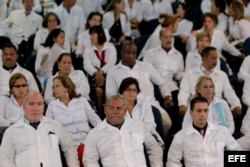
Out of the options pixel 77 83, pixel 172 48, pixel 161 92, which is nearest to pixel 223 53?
pixel 172 48

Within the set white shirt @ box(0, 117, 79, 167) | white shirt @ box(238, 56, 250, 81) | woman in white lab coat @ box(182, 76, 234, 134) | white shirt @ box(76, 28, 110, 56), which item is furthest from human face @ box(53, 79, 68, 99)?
white shirt @ box(238, 56, 250, 81)

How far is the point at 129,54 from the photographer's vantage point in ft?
23.4

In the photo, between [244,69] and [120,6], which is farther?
[120,6]

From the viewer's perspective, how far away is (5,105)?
6.41m

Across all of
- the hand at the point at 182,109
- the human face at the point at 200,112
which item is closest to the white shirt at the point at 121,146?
the human face at the point at 200,112

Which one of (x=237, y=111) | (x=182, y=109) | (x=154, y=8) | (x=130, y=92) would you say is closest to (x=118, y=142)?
(x=130, y=92)

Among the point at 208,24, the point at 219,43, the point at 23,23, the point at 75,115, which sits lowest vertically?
the point at 75,115

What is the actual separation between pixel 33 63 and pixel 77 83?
99 centimetres

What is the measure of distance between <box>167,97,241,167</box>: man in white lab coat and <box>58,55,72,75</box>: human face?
167cm

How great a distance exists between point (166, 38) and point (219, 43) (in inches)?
37.4

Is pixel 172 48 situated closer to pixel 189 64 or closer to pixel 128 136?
pixel 189 64

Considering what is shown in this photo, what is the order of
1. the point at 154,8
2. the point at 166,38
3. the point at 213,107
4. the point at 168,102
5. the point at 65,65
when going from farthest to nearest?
the point at 154,8 < the point at 166,38 < the point at 168,102 < the point at 65,65 < the point at 213,107

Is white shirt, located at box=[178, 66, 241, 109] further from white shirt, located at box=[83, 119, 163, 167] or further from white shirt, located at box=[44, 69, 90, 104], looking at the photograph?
white shirt, located at box=[83, 119, 163, 167]

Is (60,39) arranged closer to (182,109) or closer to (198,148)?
(182,109)
